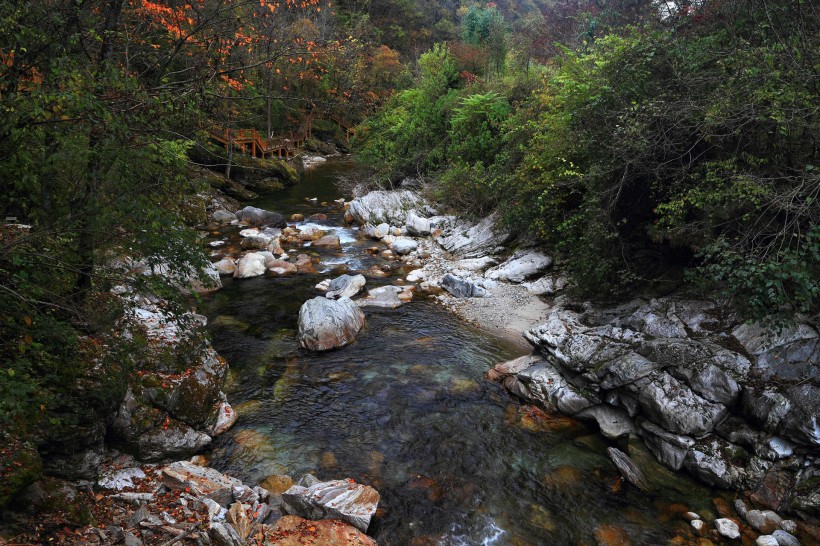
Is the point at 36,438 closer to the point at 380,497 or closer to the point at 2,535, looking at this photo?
the point at 2,535

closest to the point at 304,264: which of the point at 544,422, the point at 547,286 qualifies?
the point at 547,286

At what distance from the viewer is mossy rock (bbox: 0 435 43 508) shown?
455cm

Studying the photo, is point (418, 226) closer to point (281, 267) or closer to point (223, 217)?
point (281, 267)

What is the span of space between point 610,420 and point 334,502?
195 inches

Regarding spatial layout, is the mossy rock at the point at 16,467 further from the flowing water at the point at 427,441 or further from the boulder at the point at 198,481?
the flowing water at the point at 427,441

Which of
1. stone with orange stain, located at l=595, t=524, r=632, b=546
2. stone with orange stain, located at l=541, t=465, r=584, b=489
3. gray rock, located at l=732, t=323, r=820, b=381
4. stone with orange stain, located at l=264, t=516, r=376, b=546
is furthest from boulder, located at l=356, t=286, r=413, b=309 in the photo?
gray rock, located at l=732, t=323, r=820, b=381

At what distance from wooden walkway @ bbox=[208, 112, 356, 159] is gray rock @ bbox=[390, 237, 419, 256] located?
937 cm

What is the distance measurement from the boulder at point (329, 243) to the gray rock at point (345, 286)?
11.9ft

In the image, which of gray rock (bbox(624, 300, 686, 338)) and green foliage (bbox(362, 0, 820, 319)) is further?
gray rock (bbox(624, 300, 686, 338))

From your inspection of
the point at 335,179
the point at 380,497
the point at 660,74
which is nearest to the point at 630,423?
the point at 380,497

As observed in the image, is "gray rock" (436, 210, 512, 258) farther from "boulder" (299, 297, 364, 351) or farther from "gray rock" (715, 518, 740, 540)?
"gray rock" (715, 518, 740, 540)

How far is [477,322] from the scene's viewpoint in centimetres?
1208

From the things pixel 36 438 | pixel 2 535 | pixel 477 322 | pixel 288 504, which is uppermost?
pixel 36 438

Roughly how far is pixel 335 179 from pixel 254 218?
9648mm
